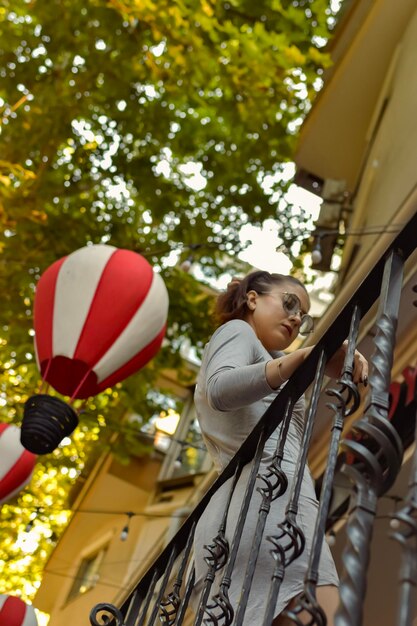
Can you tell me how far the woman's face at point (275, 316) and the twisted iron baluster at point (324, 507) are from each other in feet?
1.85

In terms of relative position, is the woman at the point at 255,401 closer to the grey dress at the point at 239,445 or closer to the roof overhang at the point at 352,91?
the grey dress at the point at 239,445

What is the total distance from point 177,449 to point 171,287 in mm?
7987

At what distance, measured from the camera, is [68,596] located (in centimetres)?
1794

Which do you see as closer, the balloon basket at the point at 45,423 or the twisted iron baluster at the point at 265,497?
the twisted iron baluster at the point at 265,497

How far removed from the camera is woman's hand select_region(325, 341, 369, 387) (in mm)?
2365

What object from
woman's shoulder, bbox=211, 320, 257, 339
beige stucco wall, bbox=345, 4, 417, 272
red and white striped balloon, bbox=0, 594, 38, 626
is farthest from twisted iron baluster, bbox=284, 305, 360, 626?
red and white striped balloon, bbox=0, 594, 38, 626

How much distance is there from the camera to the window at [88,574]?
16.8 metres

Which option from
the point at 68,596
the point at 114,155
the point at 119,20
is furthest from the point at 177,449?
the point at 119,20

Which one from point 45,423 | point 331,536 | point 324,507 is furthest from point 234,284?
point 331,536

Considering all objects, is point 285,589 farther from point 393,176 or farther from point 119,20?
point 119,20

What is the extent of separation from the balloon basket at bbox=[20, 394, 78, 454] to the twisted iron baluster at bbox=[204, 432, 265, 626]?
2591mm

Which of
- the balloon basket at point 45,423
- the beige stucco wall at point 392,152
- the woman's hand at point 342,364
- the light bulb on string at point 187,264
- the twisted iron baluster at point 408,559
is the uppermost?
the beige stucco wall at point 392,152

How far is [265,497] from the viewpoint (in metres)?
2.30

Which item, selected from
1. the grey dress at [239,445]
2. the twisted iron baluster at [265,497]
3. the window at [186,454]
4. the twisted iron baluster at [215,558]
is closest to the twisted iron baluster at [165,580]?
the grey dress at [239,445]
